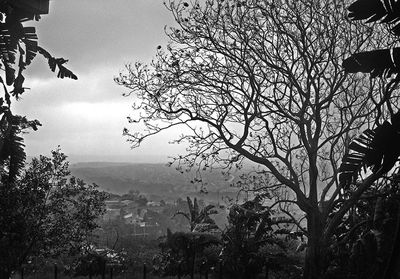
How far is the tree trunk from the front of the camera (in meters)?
9.06

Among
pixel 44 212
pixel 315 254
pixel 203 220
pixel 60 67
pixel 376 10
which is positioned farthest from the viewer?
pixel 203 220

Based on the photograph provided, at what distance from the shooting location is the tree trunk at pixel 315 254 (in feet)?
29.7

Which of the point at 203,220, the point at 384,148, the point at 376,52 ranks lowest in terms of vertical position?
the point at 203,220

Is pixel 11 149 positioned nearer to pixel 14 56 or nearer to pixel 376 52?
pixel 14 56

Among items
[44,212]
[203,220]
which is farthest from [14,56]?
[203,220]

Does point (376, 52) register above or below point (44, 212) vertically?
above

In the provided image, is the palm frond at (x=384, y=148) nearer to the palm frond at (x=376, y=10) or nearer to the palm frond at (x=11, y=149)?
the palm frond at (x=376, y=10)

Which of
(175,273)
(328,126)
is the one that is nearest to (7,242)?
(175,273)

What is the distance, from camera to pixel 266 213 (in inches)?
432

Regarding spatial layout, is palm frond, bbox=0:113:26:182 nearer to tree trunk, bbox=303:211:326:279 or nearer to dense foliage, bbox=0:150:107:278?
dense foliage, bbox=0:150:107:278

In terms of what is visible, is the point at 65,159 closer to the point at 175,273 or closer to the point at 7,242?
the point at 7,242

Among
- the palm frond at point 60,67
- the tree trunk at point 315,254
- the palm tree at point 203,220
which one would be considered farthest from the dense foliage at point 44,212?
the tree trunk at point 315,254

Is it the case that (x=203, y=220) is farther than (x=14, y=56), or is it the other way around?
(x=203, y=220)

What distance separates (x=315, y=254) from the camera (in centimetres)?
920
